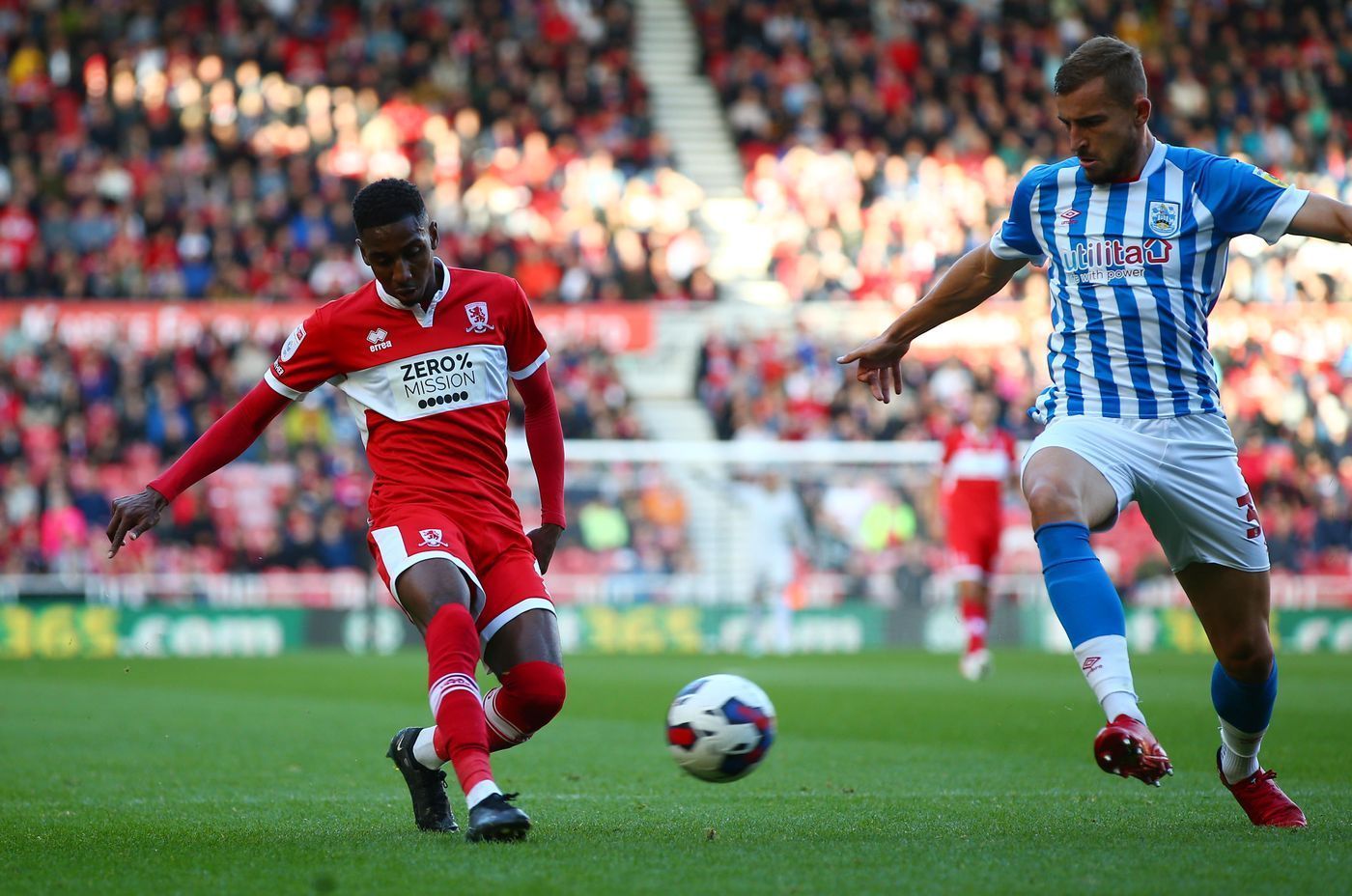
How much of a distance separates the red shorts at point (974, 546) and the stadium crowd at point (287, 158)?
36.8 feet

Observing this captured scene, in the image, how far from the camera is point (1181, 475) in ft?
17.4

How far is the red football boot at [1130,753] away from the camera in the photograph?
4.49 m

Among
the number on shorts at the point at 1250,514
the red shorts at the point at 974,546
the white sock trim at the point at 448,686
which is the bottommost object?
the red shorts at the point at 974,546

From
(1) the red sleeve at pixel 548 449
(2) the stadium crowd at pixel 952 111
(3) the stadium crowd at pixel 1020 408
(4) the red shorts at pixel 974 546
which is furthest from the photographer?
(2) the stadium crowd at pixel 952 111

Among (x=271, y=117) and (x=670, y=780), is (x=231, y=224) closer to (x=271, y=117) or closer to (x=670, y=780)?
(x=271, y=117)

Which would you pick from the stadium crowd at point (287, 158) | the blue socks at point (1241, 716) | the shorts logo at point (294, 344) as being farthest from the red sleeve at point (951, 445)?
the stadium crowd at point (287, 158)

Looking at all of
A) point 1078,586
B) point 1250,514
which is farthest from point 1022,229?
point 1078,586

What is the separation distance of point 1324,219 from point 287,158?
74.3 feet

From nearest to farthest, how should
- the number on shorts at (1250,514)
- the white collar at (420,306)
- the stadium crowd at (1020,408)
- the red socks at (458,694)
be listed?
the red socks at (458,694)
the number on shorts at (1250,514)
the white collar at (420,306)
the stadium crowd at (1020,408)

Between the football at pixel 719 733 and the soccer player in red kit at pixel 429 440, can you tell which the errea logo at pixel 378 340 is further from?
the football at pixel 719 733

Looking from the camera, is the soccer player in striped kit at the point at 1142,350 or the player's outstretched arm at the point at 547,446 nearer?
the soccer player in striped kit at the point at 1142,350

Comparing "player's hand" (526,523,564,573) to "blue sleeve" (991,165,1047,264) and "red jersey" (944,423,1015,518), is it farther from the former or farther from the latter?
"red jersey" (944,423,1015,518)

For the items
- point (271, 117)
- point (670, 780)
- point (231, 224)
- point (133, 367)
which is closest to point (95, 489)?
point (133, 367)

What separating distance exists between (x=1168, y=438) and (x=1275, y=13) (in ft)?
99.7
